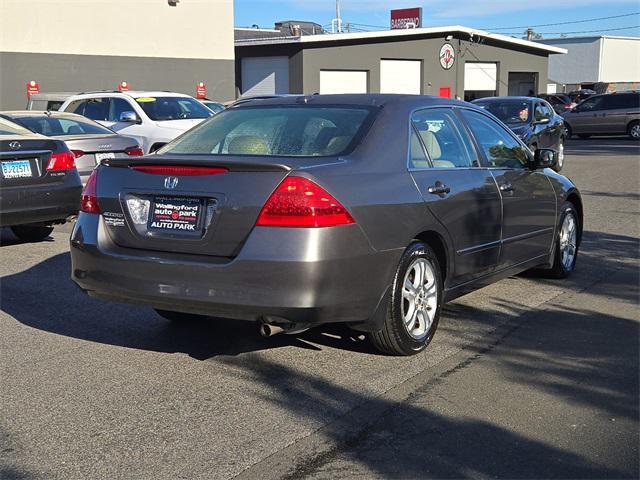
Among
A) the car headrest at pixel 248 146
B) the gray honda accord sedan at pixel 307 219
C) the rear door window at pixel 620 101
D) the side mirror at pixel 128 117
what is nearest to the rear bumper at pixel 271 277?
the gray honda accord sedan at pixel 307 219

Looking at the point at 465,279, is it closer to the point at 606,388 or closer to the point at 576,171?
the point at 606,388

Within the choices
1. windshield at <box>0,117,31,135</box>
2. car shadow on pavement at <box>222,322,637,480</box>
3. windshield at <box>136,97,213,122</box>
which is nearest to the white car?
windshield at <box>136,97,213,122</box>

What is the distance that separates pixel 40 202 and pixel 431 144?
4889mm

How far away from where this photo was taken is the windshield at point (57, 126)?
11047 mm

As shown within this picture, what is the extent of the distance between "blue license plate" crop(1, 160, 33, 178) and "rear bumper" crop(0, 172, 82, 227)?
0.44 ft

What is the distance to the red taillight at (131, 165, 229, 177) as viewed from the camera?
15.1 ft

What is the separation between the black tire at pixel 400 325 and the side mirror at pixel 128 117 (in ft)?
35.1

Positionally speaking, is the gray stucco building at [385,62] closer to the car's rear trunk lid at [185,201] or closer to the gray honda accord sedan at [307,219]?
the gray honda accord sedan at [307,219]

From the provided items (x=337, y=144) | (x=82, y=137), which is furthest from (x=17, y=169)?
(x=337, y=144)

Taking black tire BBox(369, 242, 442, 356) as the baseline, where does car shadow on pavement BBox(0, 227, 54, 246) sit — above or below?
below

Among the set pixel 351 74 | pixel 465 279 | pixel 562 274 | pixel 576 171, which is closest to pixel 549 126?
pixel 576 171

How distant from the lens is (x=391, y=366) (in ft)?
16.6

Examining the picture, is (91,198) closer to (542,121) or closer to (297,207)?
(297,207)

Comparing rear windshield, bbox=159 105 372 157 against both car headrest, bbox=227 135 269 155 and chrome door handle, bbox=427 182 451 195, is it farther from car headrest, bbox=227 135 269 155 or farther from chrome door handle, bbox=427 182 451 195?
chrome door handle, bbox=427 182 451 195
